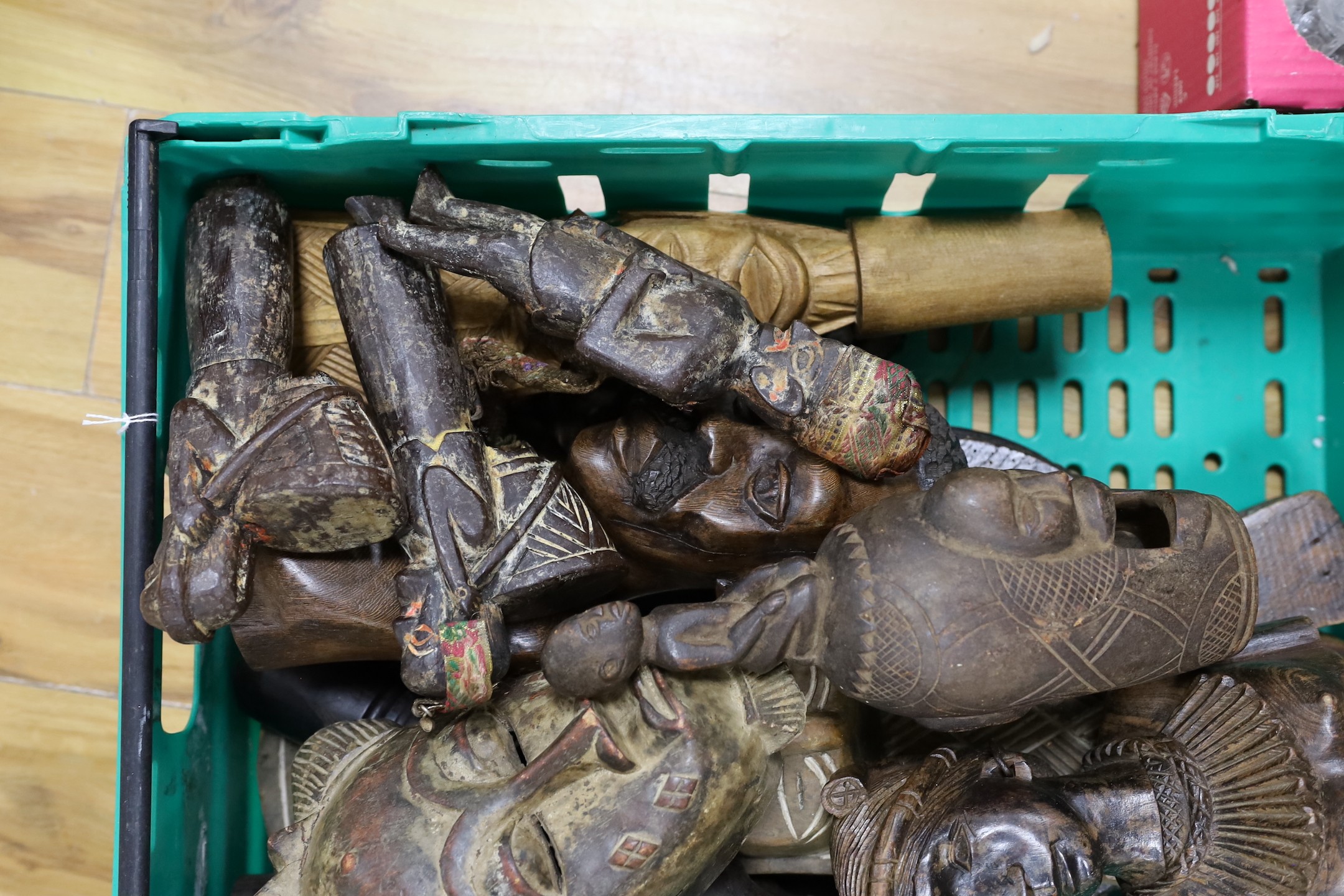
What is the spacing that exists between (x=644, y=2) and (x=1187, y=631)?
1.22 meters

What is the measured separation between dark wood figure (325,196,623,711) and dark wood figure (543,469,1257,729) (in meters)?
0.13

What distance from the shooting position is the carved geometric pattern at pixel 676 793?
3.09 feet

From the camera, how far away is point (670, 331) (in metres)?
1.03

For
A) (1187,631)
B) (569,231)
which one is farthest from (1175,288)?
(569,231)

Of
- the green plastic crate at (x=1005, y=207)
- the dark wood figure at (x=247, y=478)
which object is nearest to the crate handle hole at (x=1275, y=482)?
the green plastic crate at (x=1005, y=207)

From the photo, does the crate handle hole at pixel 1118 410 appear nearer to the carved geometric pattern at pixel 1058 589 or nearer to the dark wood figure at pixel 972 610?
the dark wood figure at pixel 972 610

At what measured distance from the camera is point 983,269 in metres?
1.26

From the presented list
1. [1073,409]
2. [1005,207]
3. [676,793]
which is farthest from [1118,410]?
[676,793]

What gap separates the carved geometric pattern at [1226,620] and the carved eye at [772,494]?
46 cm

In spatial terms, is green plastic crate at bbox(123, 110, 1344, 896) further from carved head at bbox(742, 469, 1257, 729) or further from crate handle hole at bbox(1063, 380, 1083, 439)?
carved head at bbox(742, 469, 1257, 729)

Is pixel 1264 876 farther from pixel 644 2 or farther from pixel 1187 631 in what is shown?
pixel 644 2

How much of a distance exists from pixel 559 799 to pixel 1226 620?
2.32 feet

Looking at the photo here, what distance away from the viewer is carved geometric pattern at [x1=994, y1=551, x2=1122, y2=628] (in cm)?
94

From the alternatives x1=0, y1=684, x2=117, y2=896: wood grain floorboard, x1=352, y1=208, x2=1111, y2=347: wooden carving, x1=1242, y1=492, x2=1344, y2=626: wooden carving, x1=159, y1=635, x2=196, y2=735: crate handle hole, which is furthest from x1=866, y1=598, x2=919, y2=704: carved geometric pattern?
x1=0, y1=684, x2=117, y2=896: wood grain floorboard
